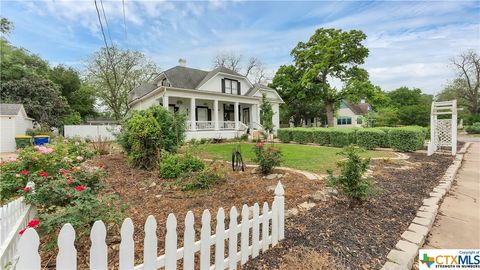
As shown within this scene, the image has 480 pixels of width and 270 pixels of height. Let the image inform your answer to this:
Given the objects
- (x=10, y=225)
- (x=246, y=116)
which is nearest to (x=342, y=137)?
(x=246, y=116)

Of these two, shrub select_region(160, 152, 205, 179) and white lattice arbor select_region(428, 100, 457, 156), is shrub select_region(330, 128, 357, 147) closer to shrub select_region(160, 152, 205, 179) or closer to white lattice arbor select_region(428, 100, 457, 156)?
white lattice arbor select_region(428, 100, 457, 156)

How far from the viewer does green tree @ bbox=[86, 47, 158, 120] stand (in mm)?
27781

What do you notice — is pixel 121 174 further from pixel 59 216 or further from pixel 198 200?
pixel 59 216

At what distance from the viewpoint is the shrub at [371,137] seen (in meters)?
12.2

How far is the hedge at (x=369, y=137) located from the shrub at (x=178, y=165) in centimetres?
1051

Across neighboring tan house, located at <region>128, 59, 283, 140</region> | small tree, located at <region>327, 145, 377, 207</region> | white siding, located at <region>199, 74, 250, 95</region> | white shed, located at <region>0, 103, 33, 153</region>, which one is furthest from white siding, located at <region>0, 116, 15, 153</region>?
small tree, located at <region>327, 145, 377, 207</region>

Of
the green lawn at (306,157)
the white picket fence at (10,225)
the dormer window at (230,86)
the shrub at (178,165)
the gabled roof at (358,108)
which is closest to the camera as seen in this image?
the white picket fence at (10,225)

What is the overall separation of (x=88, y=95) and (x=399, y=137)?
3139 cm

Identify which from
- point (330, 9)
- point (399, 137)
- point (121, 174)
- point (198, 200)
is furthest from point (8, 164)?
point (399, 137)

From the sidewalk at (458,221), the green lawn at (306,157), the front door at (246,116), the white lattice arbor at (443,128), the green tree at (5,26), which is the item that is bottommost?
the sidewalk at (458,221)

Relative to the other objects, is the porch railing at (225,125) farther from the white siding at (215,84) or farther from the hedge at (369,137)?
the hedge at (369,137)

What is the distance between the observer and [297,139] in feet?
55.9

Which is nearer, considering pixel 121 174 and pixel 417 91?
pixel 121 174

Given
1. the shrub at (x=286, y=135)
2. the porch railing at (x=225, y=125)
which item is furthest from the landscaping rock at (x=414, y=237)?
the porch railing at (x=225, y=125)
